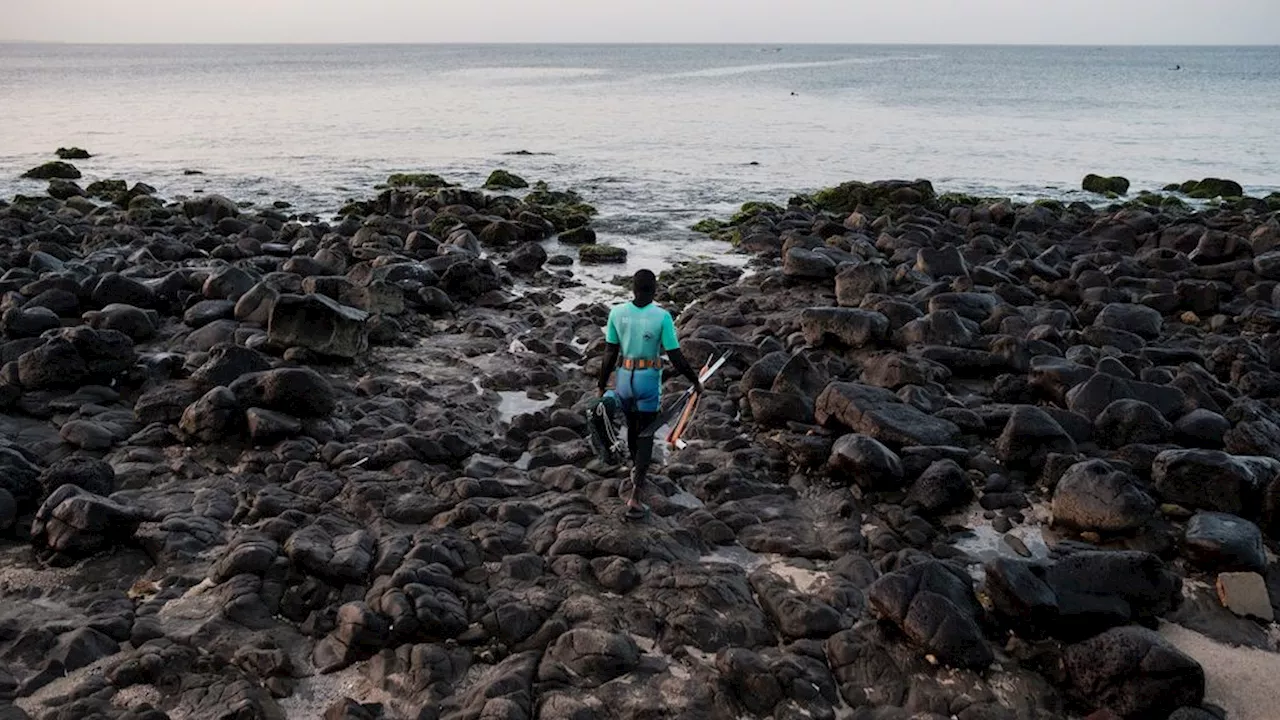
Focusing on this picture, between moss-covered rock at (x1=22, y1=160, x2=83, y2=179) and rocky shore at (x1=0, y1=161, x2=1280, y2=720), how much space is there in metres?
21.5

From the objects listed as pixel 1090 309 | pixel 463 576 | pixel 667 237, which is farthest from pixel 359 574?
pixel 667 237

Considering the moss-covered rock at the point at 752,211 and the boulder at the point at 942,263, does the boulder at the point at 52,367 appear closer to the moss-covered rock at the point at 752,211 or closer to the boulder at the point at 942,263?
the boulder at the point at 942,263

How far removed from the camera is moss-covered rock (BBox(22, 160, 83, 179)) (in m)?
38.3

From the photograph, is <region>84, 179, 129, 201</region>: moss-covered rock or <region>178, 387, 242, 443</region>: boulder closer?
<region>178, 387, 242, 443</region>: boulder

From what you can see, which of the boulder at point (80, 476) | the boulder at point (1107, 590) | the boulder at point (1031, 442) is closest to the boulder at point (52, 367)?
the boulder at point (80, 476)

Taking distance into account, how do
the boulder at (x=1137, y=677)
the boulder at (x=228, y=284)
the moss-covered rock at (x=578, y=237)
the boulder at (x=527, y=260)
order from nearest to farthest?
the boulder at (x=1137, y=677), the boulder at (x=228, y=284), the boulder at (x=527, y=260), the moss-covered rock at (x=578, y=237)

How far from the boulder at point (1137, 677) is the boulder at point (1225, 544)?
2221 millimetres

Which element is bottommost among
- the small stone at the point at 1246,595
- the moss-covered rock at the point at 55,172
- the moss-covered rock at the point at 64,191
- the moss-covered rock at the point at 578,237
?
the small stone at the point at 1246,595

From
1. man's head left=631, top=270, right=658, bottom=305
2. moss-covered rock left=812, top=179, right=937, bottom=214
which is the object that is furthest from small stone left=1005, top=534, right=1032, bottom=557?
moss-covered rock left=812, top=179, right=937, bottom=214

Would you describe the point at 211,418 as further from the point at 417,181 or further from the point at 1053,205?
the point at 1053,205

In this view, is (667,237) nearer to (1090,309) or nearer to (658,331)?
(1090,309)

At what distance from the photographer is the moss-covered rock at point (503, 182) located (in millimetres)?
36688

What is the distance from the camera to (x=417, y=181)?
37031mm

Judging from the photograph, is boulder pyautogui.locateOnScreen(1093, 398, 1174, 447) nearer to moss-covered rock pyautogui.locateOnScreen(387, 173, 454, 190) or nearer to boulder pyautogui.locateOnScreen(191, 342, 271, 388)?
boulder pyautogui.locateOnScreen(191, 342, 271, 388)
